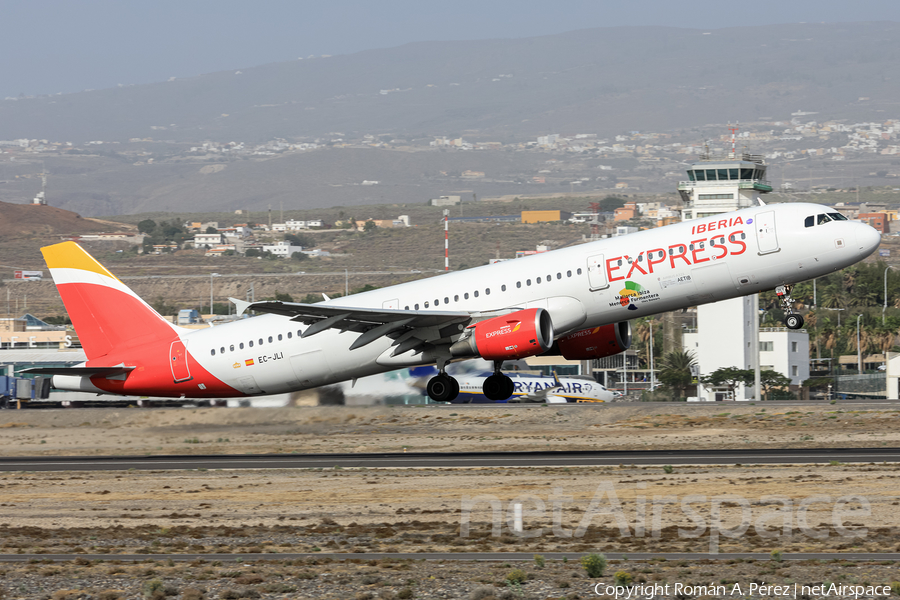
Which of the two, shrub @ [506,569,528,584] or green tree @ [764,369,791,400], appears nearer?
shrub @ [506,569,528,584]

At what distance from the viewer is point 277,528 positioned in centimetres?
2591

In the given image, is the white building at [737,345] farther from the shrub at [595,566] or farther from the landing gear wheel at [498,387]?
the shrub at [595,566]

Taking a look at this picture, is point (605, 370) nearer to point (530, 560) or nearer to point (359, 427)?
point (359, 427)

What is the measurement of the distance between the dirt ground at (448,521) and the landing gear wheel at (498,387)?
8.90ft

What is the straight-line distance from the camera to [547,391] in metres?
78.1

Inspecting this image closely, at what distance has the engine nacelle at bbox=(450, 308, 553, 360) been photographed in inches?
1278

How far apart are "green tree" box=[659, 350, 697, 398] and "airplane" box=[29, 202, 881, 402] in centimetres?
5500

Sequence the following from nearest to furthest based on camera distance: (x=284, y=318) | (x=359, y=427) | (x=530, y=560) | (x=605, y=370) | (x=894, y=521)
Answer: (x=530, y=560) < (x=894, y=521) < (x=284, y=318) < (x=359, y=427) < (x=605, y=370)

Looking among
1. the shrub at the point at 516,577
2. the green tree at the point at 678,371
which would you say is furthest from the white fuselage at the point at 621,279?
the green tree at the point at 678,371

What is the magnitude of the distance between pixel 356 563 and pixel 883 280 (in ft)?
523

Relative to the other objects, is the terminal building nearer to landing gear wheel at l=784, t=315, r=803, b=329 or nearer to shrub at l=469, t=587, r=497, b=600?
landing gear wheel at l=784, t=315, r=803, b=329

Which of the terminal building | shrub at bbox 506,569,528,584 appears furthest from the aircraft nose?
the terminal building

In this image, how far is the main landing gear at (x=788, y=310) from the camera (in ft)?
109

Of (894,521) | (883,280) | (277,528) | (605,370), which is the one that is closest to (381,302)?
(277,528)
